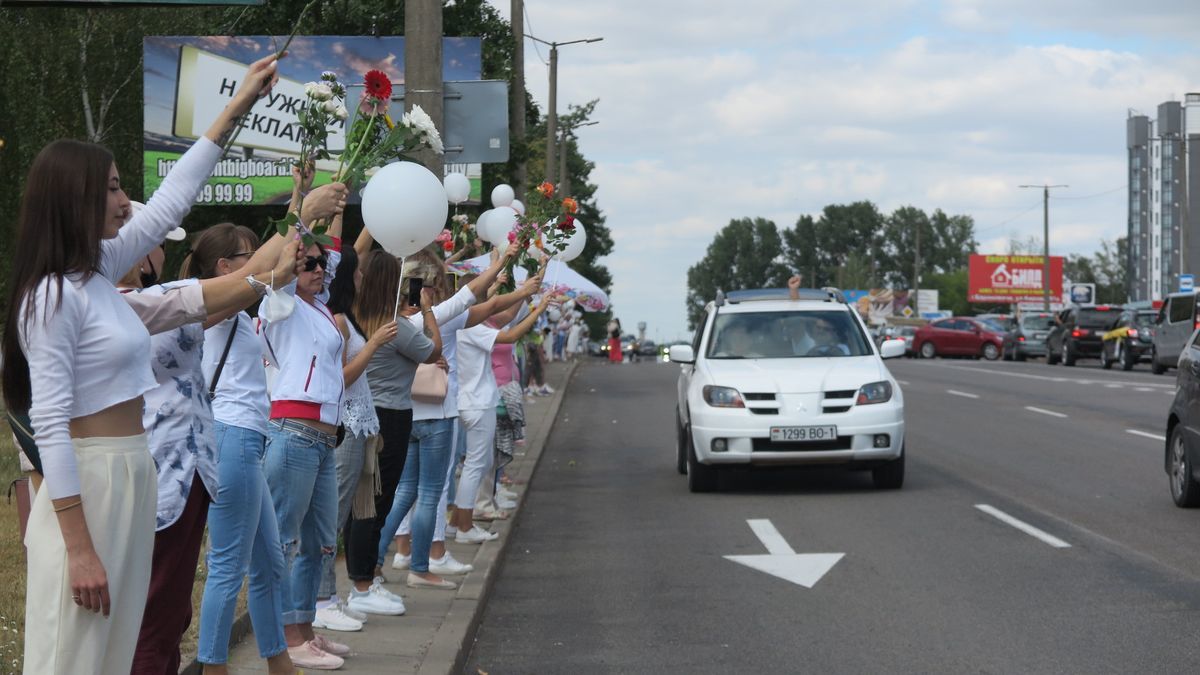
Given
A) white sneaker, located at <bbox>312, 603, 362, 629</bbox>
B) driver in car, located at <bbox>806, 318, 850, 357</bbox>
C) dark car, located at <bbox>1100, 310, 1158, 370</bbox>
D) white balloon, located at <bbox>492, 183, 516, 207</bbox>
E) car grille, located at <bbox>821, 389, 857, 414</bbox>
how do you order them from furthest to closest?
dark car, located at <bbox>1100, 310, 1158, 370</bbox>, driver in car, located at <bbox>806, 318, 850, 357</bbox>, car grille, located at <bbox>821, 389, 857, 414</bbox>, white balloon, located at <bbox>492, 183, 516, 207</bbox>, white sneaker, located at <bbox>312, 603, 362, 629</bbox>

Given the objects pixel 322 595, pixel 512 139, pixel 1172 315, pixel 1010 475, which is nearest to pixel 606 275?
pixel 1172 315

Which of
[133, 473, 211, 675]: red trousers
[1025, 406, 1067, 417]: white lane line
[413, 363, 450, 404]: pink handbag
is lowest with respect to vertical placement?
[1025, 406, 1067, 417]: white lane line

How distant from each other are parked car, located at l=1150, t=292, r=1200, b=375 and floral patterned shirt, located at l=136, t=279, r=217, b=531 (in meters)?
33.3

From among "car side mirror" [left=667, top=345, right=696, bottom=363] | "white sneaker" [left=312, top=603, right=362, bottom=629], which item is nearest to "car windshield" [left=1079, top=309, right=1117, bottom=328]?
"car side mirror" [left=667, top=345, right=696, bottom=363]

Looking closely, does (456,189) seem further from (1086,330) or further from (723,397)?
(1086,330)

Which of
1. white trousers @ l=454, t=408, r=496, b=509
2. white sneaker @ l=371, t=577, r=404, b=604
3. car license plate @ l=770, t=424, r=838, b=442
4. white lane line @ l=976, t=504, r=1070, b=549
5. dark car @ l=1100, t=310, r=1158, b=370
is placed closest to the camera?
white sneaker @ l=371, t=577, r=404, b=604

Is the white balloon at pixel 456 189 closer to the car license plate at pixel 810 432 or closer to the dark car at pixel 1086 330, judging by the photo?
the car license plate at pixel 810 432

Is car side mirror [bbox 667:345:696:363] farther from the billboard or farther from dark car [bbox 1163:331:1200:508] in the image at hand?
the billboard

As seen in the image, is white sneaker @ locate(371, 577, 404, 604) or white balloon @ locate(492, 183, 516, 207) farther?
white balloon @ locate(492, 183, 516, 207)

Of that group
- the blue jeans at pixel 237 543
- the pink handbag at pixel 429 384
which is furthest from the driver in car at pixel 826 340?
the blue jeans at pixel 237 543

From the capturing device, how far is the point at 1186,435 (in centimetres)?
1218

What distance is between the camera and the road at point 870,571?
7.41m

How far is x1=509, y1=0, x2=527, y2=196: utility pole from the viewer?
84.8 ft

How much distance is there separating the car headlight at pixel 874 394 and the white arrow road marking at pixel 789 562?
9.55 feet
